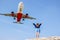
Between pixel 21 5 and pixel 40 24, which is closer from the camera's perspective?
pixel 40 24

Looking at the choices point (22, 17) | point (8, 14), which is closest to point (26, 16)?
point (22, 17)

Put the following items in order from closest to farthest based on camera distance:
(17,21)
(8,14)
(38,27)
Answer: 1. (38,27)
2. (17,21)
3. (8,14)

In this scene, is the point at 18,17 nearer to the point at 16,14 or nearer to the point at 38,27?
the point at 16,14

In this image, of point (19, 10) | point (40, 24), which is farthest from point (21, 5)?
point (40, 24)

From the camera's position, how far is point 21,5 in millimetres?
122125

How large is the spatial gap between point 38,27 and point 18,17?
14847 millimetres

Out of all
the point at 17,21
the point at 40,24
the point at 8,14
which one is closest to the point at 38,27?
the point at 40,24

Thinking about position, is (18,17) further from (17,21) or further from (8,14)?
(8,14)

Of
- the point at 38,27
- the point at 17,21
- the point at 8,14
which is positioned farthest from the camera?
the point at 8,14

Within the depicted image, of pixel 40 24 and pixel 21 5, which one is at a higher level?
pixel 21 5

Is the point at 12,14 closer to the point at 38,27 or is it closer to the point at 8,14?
the point at 8,14

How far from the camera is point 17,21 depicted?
119 meters

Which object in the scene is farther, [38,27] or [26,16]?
[26,16]

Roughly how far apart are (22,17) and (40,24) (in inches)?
678
